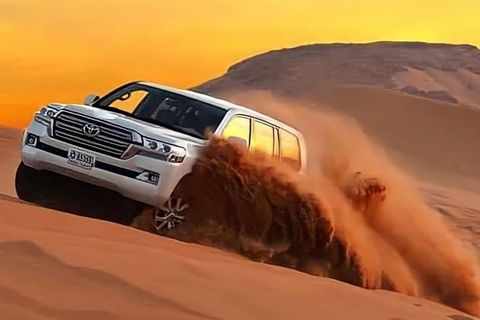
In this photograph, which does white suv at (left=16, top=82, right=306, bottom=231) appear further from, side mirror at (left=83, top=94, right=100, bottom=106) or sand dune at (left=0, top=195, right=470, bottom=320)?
sand dune at (left=0, top=195, right=470, bottom=320)

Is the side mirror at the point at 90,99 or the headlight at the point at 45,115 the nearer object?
the headlight at the point at 45,115

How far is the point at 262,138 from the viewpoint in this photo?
980 cm

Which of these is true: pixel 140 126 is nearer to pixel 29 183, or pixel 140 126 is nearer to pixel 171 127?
pixel 171 127

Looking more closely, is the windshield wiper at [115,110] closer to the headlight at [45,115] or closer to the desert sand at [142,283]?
the headlight at [45,115]

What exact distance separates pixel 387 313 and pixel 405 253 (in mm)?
3645

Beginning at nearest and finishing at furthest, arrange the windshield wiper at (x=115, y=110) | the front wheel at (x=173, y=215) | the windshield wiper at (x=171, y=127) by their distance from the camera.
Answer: the front wheel at (x=173, y=215)
the windshield wiper at (x=171, y=127)
the windshield wiper at (x=115, y=110)

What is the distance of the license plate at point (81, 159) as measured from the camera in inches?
353

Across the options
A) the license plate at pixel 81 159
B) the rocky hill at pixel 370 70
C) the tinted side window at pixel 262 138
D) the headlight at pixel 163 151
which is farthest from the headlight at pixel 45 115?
the rocky hill at pixel 370 70

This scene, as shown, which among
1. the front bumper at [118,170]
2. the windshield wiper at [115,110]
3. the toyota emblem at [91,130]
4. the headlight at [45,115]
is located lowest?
the front bumper at [118,170]

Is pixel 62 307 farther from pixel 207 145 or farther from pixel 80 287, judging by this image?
pixel 207 145

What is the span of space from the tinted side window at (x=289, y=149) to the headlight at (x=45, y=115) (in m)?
2.32

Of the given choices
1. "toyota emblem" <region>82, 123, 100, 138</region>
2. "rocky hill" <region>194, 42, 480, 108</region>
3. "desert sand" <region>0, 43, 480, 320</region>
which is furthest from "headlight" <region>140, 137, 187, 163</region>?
"rocky hill" <region>194, 42, 480, 108</region>

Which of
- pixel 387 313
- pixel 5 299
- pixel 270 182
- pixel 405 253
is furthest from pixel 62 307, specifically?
pixel 405 253

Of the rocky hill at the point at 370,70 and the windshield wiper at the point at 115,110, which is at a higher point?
the rocky hill at the point at 370,70
